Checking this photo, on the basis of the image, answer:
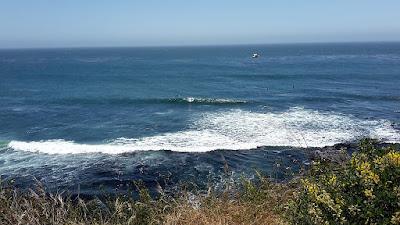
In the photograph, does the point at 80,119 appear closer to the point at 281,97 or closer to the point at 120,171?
the point at 120,171

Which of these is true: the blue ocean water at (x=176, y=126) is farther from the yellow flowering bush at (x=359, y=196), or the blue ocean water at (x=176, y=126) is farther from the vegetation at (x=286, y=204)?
the yellow flowering bush at (x=359, y=196)

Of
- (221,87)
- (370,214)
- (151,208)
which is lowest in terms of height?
(221,87)

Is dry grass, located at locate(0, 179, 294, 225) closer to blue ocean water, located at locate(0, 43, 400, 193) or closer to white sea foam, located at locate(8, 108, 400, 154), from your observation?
blue ocean water, located at locate(0, 43, 400, 193)

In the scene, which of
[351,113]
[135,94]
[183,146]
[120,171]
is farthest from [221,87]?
[120,171]

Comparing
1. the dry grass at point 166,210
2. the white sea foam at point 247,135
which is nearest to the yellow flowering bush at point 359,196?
the dry grass at point 166,210

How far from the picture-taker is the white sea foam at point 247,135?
86.5 feet

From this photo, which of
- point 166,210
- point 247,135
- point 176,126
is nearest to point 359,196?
point 166,210

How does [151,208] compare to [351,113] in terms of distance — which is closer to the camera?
[151,208]

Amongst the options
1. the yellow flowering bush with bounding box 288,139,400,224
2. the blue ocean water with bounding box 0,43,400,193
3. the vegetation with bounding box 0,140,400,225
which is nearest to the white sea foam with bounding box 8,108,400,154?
the blue ocean water with bounding box 0,43,400,193

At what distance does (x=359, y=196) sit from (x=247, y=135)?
951 inches

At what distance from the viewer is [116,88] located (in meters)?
57.4

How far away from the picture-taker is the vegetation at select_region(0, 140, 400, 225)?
4.66m

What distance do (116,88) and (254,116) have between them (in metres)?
26.1

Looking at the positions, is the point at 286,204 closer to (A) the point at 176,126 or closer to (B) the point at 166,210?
(B) the point at 166,210
